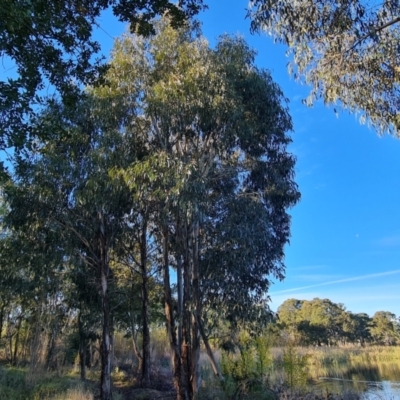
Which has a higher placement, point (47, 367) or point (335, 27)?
point (335, 27)

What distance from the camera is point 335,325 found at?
4084cm

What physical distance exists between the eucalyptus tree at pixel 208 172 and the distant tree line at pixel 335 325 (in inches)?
1190

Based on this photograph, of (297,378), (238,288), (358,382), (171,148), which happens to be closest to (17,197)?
(171,148)

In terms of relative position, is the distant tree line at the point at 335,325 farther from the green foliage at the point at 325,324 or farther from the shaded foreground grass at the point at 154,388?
the shaded foreground grass at the point at 154,388

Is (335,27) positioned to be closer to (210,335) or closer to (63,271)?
(210,335)

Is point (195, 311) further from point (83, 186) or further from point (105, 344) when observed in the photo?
point (83, 186)

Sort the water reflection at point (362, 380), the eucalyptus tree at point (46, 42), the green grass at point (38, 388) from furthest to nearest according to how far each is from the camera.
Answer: the water reflection at point (362, 380) < the green grass at point (38, 388) < the eucalyptus tree at point (46, 42)

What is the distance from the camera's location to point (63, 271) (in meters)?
10.5

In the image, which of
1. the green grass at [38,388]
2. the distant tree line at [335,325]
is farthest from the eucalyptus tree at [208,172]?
the distant tree line at [335,325]

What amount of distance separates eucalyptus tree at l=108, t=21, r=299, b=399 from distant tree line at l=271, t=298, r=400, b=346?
30.2 metres

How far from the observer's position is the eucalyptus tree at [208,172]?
7.41 meters

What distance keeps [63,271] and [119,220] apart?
3.11 m

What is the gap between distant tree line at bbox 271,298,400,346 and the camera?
123 feet

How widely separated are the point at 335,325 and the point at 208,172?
38554 mm
